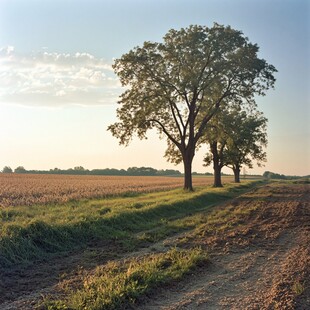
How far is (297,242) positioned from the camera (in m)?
12.8

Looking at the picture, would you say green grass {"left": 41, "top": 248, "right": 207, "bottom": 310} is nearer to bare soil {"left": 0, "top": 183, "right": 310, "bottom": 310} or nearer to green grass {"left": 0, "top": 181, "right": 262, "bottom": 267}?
bare soil {"left": 0, "top": 183, "right": 310, "bottom": 310}

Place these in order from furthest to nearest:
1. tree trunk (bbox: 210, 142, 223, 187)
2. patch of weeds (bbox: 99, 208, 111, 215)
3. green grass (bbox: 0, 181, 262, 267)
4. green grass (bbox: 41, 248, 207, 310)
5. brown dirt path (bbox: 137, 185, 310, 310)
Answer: tree trunk (bbox: 210, 142, 223, 187) → patch of weeds (bbox: 99, 208, 111, 215) → green grass (bbox: 0, 181, 262, 267) → brown dirt path (bbox: 137, 185, 310, 310) → green grass (bbox: 41, 248, 207, 310)

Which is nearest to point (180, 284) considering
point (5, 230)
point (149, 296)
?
point (149, 296)

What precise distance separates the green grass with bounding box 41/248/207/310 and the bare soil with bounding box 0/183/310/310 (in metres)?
0.23

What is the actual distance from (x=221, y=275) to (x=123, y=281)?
97.4 inches

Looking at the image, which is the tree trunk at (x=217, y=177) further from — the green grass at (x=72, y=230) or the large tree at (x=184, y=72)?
the green grass at (x=72, y=230)

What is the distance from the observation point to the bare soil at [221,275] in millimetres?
7211

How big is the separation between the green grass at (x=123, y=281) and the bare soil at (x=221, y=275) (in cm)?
23

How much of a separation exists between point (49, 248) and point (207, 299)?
6.50 meters

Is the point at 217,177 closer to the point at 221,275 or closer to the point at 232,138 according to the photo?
the point at 232,138

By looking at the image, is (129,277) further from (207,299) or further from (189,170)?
(189,170)

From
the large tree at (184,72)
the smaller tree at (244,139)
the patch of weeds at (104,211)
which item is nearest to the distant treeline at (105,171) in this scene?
Answer: the smaller tree at (244,139)

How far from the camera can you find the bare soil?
7.21 metres

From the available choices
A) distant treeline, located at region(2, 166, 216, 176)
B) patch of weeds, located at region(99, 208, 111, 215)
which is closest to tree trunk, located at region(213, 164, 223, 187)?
patch of weeds, located at region(99, 208, 111, 215)
